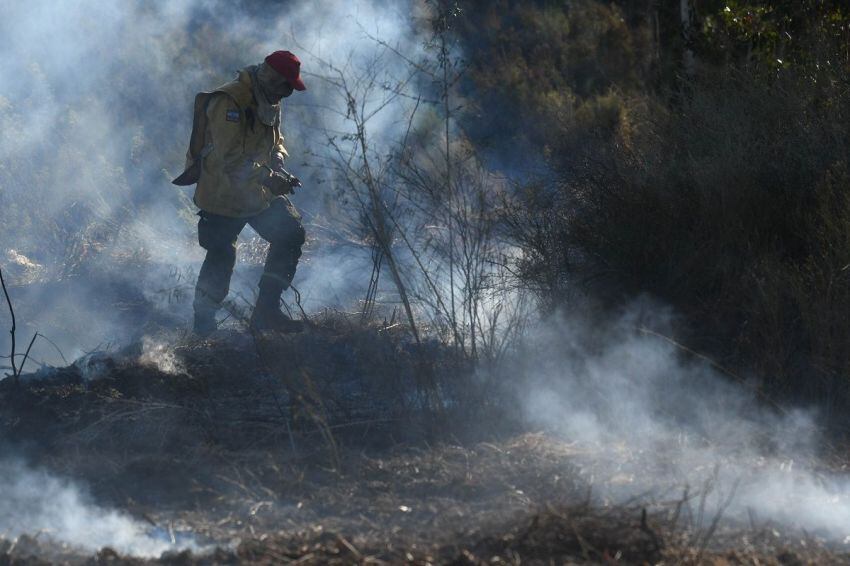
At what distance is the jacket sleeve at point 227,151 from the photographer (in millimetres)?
5809

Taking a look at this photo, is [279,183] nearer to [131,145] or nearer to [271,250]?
[271,250]

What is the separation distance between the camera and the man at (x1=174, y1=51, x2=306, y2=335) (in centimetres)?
585

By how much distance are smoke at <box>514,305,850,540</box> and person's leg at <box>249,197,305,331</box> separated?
62.8 inches

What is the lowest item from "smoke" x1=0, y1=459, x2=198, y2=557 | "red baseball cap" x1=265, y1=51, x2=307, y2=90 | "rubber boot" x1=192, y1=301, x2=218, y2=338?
"smoke" x1=0, y1=459, x2=198, y2=557

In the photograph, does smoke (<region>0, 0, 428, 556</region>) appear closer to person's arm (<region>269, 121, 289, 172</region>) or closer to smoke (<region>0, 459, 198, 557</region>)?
person's arm (<region>269, 121, 289, 172</region>)

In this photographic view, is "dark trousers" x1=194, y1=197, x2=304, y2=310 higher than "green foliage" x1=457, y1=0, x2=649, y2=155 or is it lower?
lower

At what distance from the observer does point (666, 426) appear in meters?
4.75

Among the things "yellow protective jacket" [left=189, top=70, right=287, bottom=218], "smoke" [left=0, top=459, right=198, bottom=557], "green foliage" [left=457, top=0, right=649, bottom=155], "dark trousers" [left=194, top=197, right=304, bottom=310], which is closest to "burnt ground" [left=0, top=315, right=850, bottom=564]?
"smoke" [left=0, top=459, right=198, bottom=557]

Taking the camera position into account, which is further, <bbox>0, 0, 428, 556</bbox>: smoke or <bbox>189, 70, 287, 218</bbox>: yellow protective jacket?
<bbox>0, 0, 428, 556</bbox>: smoke

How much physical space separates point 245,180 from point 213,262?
56 cm

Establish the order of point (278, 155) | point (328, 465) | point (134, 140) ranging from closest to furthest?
point (328, 465) < point (278, 155) < point (134, 140)

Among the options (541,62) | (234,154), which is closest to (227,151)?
(234,154)

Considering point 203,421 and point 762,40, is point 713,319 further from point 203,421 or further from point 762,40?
point 762,40

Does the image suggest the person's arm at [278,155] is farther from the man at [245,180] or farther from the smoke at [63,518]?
the smoke at [63,518]
